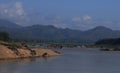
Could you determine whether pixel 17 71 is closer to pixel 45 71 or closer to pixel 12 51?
pixel 45 71

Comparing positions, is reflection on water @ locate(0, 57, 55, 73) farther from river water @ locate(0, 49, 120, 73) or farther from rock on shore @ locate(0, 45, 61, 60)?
rock on shore @ locate(0, 45, 61, 60)

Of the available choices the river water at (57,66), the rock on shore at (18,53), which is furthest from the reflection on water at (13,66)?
the rock on shore at (18,53)

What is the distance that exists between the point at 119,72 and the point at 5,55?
101ft

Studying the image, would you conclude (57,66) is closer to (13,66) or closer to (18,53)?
(13,66)

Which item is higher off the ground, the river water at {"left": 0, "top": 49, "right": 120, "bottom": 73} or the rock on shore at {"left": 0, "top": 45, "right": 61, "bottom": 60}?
the rock on shore at {"left": 0, "top": 45, "right": 61, "bottom": 60}

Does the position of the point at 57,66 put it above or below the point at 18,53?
below

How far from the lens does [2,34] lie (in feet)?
407

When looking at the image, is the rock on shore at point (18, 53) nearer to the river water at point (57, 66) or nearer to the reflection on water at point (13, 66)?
the river water at point (57, 66)

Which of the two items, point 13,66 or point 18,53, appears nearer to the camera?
point 13,66

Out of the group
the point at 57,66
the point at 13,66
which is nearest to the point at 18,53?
the point at 57,66

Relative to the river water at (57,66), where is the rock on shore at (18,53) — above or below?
above

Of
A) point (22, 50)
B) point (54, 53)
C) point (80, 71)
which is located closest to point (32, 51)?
point (22, 50)

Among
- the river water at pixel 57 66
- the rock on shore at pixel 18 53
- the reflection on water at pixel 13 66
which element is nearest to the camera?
the reflection on water at pixel 13 66

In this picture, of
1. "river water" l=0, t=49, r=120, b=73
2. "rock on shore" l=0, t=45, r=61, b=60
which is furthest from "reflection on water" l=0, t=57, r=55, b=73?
"rock on shore" l=0, t=45, r=61, b=60
